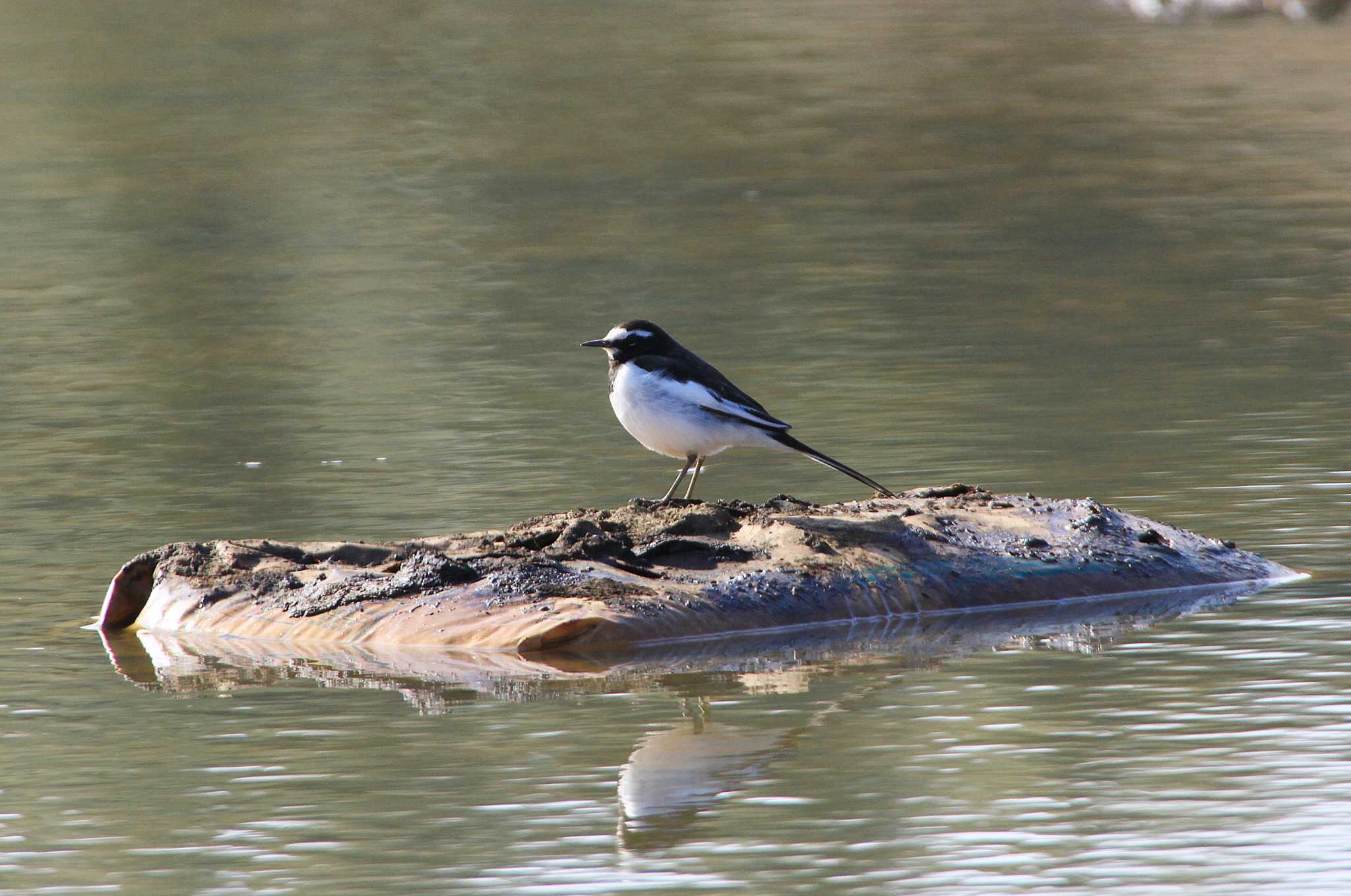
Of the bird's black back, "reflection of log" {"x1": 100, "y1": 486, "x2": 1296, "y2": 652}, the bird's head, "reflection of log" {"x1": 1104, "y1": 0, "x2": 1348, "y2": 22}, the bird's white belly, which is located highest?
"reflection of log" {"x1": 1104, "y1": 0, "x2": 1348, "y2": 22}

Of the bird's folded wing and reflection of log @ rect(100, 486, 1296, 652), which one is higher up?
the bird's folded wing

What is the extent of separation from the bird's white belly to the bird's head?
0.17m

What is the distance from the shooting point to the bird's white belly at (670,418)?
9852 millimetres

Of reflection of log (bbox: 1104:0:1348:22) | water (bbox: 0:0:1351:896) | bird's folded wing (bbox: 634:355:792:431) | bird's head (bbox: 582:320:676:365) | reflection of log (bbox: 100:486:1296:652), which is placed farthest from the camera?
reflection of log (bbox: 1104:0:1348:22)

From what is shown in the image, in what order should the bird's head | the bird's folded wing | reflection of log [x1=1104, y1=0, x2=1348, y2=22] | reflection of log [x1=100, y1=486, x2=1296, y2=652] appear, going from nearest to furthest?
reflection of log [x1=100, y1=486, x2=1296, y2=652] → the bird's folded wing → the bird's head → reflection of log [x1=1104, y1=0, x2=1348, y2=22]

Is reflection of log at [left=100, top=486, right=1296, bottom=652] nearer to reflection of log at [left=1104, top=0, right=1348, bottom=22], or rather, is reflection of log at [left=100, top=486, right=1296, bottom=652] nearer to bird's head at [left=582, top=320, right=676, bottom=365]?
bird's head at [left=582, top=320, right=676, bottom=365]

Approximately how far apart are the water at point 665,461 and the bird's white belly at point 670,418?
1253mm

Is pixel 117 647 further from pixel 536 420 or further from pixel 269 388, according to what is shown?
pixel 269 388

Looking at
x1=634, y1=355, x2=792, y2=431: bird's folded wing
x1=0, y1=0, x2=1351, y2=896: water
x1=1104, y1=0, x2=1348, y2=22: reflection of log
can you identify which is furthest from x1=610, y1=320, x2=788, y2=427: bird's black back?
x1=1104, y1=0, x2=1348, y2=22: reflection of log

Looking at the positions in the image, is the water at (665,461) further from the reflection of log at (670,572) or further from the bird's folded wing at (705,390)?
the bird's folded wing at (705,390)

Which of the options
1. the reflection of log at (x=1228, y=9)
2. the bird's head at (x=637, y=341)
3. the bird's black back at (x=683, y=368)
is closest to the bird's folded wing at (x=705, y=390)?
the bird's black back at (x=683, y=368)

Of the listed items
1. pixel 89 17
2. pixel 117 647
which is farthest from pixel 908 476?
pixel 89 17

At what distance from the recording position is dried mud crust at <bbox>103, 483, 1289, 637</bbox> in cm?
909

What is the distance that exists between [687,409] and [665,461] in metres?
2.83
